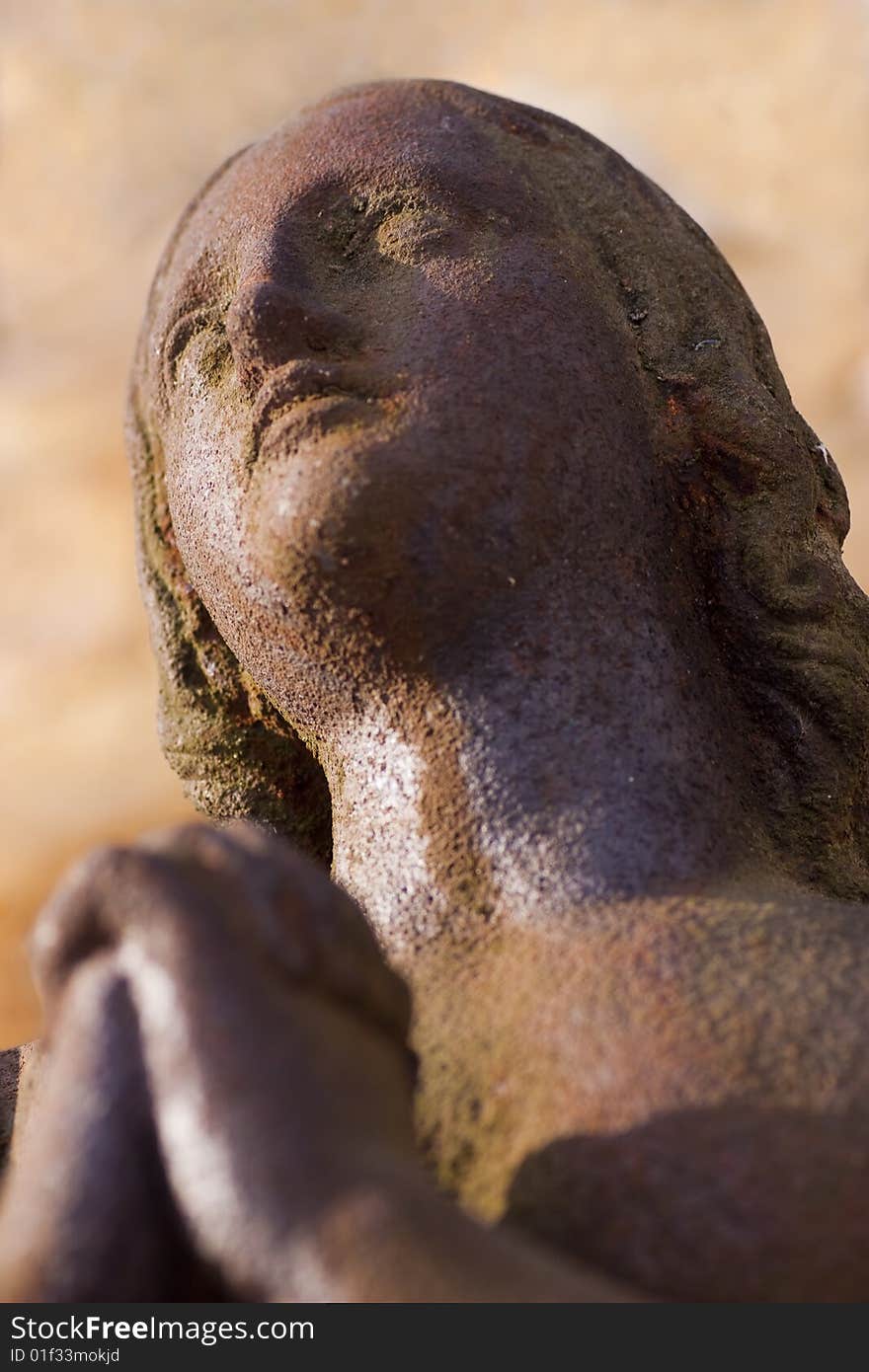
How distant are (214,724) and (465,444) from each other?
76cm

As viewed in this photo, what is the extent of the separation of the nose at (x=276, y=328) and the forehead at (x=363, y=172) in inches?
5.2

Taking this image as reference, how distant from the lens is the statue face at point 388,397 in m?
1.67

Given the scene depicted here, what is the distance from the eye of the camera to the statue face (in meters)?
1.67

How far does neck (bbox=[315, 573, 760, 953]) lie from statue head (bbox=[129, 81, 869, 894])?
4cm

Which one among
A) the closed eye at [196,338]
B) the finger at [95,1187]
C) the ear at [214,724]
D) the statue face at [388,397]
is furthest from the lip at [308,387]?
the finger at [95,1187]

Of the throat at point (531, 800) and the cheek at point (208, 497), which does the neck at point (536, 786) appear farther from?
the cheek at point (208, 497)

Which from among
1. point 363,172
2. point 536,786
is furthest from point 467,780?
point 363,172

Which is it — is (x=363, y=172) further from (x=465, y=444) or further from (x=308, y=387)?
(x=465, y=444)

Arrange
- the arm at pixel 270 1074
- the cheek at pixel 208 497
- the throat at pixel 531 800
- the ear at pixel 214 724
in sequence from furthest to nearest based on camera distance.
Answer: the ear at pixel 214 724, the cheek at pixel 208 497, the throat at pixel 531 800, the arm at pixel 270 1074

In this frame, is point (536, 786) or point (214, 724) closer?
point (536, 786)

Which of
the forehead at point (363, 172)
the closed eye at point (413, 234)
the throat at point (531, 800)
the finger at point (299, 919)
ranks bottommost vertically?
the finger at point (299, 919)

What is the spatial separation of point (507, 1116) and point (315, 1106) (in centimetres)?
A: 31

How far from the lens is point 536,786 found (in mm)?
1631

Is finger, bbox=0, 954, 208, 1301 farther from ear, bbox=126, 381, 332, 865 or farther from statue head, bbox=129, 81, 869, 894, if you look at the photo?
ear, bbox=126, 381, 332, 865
